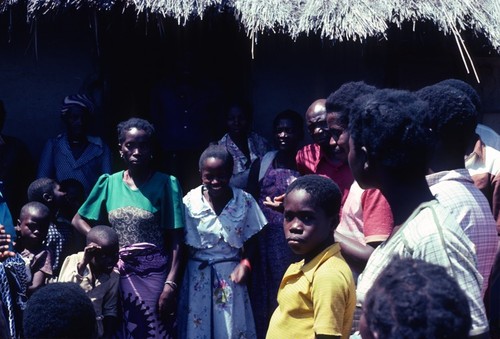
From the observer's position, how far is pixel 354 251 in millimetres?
3473

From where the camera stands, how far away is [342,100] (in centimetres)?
376

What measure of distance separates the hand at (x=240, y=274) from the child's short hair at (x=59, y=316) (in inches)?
96.9

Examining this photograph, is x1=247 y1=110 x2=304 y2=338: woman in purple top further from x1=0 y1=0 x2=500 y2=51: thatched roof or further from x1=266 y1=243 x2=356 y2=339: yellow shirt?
x1=266 y1=243 x2=356 y2=339: yellow shirt

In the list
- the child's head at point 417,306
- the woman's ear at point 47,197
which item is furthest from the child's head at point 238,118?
the child's head at point 417,306

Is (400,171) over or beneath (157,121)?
beneath

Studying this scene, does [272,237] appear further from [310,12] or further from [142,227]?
[310,12]

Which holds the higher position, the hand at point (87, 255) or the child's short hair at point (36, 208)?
the child's short hair at point (36, 208)

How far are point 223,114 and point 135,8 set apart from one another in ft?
3.78

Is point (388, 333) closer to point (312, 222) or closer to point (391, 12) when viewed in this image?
point (312, 222)

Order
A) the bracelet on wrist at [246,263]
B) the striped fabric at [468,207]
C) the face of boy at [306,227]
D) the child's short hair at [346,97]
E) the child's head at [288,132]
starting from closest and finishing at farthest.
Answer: the striped fabric at [468,207], the face of boy at [306,227], the child's short hair at [346,97], the bracelet on wrist at [246,263], the child's head at [288,132]

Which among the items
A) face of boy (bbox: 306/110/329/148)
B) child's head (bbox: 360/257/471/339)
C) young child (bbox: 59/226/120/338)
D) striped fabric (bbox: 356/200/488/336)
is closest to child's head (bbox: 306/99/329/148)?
face of boy (bbox: 306/110/329/148)

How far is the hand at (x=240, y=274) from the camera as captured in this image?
503 centimetres

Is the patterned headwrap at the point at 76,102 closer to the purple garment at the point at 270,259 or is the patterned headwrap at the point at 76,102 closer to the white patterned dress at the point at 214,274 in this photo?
the white patterned dress at the point at 214,274

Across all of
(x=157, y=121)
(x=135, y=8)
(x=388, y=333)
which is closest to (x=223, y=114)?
(x=157, y=121)
